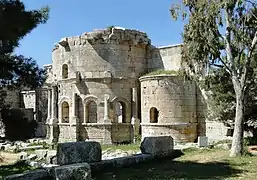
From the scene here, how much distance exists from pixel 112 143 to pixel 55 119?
4.96 m

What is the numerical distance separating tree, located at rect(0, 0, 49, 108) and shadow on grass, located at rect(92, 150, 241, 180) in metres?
3.17

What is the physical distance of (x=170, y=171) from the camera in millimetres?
9266

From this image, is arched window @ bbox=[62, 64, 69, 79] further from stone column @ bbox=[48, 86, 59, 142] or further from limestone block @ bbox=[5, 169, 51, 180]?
limestone block @ bbox=[5, 169, 51, 180]

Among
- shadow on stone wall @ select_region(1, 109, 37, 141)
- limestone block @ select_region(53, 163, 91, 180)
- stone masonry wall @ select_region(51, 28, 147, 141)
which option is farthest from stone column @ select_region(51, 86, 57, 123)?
limestone block @ select_region(53, 163, 91, 180)

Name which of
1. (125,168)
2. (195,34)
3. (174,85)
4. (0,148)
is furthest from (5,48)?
(0,148)

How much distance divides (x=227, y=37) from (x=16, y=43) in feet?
25.1

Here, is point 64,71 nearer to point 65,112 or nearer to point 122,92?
point 65,112

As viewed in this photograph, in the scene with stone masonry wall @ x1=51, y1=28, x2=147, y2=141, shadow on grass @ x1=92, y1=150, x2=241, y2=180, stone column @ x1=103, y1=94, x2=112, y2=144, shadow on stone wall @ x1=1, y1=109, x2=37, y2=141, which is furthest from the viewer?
stone masonry wall @ x1=51, y1=28, x2=147, y2=141

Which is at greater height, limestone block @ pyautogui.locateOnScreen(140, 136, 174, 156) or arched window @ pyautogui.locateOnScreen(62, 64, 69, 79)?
arched window @ pyautogui.locateOnScreen(62, 64, 69, 79)

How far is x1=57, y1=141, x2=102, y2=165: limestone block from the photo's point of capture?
893cm

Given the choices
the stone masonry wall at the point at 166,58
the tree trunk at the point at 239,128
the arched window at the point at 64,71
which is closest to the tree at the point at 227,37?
the tree trunk at the point at 239,128

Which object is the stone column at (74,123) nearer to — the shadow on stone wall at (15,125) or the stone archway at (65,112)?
the stone archway at (65,112)

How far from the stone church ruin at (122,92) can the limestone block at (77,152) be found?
10.6m

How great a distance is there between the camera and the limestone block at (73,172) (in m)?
7.18
